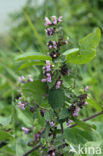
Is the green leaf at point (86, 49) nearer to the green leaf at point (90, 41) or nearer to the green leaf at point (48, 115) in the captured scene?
the green leaf at point (90, 41)

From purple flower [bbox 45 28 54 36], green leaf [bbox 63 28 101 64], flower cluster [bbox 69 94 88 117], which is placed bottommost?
flower cluster [bbox 69 94 88 117]

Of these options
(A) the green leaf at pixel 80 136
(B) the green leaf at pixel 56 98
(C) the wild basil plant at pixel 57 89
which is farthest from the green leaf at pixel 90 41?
(A) the green leaf at pixel 80 136

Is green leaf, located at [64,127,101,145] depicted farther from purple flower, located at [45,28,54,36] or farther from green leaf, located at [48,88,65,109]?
purple flower, located at [45,28,54,36]

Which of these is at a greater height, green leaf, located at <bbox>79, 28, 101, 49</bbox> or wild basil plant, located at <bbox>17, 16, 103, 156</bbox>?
green leaf, located at <bbox>79, 28, 101, 49</bbox>

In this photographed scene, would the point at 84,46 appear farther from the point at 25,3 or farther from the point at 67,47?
the point at 25,3

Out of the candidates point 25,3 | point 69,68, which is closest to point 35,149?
point 69,68

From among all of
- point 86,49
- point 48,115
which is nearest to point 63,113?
point 48,115

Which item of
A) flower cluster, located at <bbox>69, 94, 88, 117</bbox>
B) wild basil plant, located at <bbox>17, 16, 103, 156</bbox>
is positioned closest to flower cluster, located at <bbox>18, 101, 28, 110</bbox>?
wild basil plant, located at <bbox>17, 16, 103, 156</bbox>
